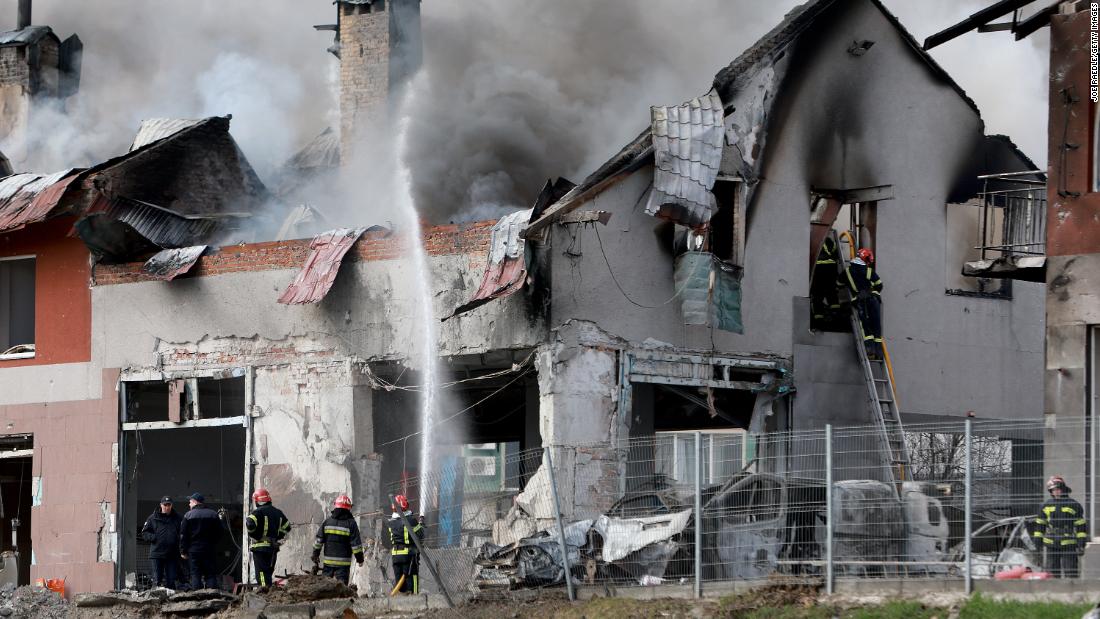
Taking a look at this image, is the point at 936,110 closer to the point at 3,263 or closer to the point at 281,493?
the point at 281,493

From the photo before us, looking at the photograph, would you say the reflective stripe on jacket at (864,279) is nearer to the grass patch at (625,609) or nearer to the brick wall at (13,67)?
the grass patch at (625,609)

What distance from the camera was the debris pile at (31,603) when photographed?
2002 cm

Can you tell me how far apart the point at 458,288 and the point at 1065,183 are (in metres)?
7.34

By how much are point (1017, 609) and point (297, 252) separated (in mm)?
11787

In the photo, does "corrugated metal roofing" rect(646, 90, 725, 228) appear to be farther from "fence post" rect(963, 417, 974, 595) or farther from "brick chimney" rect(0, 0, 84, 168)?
"brick chimney" rect(0, 0, 84, 168)

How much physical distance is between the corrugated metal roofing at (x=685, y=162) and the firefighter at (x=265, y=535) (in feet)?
18.0

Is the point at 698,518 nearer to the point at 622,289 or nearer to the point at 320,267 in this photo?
the point at 622,289

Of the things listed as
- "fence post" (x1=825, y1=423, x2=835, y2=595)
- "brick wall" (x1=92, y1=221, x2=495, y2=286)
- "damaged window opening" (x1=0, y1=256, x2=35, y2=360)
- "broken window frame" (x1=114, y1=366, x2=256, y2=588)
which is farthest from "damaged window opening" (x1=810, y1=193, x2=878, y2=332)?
"damaged window opening" (x1=0, y1=256, x2=35, y2=360)

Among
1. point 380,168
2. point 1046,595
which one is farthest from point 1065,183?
point 380,168

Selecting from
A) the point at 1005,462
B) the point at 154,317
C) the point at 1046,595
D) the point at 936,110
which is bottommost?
the point at 1046,595

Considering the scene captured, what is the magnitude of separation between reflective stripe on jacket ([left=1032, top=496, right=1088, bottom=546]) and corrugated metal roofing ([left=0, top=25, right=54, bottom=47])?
31226 mm

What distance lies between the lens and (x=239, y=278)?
21.3m

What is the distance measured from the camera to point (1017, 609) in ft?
38.0

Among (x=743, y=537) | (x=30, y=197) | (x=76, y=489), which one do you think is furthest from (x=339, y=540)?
(x=30, y=197)
